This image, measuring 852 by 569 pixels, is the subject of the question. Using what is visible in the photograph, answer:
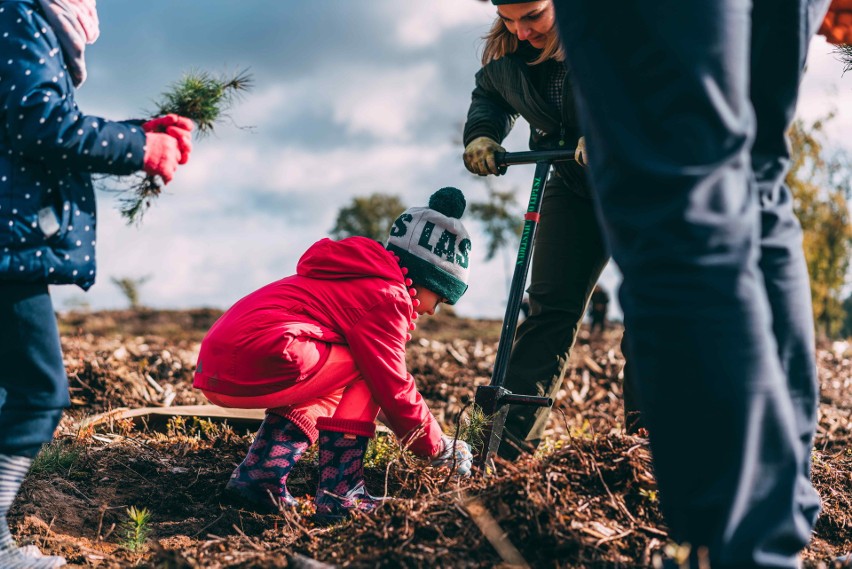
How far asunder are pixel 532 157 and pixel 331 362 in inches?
46.6

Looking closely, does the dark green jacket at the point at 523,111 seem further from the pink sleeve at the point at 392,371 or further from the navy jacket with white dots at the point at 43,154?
the navy jacket with white dots at the point at 43,154

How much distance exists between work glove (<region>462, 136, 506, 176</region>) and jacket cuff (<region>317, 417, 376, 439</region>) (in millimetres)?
1214

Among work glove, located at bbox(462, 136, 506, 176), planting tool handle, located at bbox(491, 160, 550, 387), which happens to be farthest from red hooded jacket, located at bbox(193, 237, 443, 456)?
work glove, located at bbox(462, 136, 506, 176)

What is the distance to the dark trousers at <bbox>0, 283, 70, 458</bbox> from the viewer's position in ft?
7.10

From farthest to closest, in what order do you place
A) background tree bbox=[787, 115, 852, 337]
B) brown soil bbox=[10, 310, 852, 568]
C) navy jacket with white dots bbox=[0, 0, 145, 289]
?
background tree bbox=[787, 115, 852, 337]
navy jacket with white dots bbox=[0, 0, 145, 289]
brown soil bbox=[10, 310, 852, 568]

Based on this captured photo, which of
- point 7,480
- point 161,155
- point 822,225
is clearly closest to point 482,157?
point 161,155

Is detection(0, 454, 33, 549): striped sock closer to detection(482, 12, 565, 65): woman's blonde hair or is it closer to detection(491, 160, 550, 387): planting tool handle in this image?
detection(491, 160, 550, 387): planting tool handle

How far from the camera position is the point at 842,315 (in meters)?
22.9

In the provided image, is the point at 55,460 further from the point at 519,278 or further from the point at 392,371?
the point at 519,278

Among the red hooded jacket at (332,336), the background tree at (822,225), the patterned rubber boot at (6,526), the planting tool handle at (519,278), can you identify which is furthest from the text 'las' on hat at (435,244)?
the background tree at (822,225)

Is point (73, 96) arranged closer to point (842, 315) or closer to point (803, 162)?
point (803, 162)

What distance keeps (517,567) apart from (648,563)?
1.19 ft

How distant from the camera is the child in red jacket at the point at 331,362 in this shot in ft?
9.53

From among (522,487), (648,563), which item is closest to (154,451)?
(522,487)
